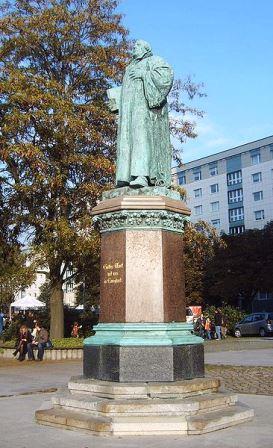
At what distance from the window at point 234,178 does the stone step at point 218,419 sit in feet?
231

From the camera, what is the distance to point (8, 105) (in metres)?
21.2

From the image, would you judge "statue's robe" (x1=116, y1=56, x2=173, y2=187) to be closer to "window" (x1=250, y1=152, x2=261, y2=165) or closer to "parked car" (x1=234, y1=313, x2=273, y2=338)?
"parked car" (x1=234, y1=313, x2=273, y2=338)

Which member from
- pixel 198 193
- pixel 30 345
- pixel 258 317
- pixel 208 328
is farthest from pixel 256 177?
pixel 30 345

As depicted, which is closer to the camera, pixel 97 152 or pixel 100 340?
pixel 100 340

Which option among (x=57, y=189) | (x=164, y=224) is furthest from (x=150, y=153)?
(x=57, y=189)

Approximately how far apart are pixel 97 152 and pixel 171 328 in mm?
14836

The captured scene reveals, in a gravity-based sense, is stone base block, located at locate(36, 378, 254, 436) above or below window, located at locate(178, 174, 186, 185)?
below

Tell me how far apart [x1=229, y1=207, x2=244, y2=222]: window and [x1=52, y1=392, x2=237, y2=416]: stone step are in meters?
70.5

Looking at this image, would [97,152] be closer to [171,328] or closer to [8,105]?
[8,105]

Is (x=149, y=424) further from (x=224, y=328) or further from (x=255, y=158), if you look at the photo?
(x=255, y=158)

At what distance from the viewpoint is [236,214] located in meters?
77.9

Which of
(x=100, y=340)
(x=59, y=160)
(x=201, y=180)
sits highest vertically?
(x=201, y=180)

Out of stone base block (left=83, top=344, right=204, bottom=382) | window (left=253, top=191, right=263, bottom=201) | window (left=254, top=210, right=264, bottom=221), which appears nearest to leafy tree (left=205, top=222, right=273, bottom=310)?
window (left=254, top=210, right=264, bottom=221)

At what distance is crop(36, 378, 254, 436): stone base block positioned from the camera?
22.9ft
